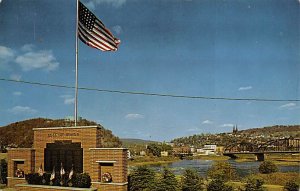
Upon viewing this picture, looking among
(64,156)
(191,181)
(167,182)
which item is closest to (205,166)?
(191,181)

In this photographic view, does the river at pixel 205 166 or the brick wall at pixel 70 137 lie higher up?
the brick wall at pixel 70 137

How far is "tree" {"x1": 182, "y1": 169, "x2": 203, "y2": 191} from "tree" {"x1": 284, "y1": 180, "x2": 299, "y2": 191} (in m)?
1.95

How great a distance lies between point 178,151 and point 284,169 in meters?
2.62

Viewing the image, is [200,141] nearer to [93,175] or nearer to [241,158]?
[241,158]

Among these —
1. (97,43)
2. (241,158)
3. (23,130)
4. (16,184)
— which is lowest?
(16,184)

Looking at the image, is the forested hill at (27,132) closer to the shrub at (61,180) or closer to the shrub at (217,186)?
the shrub at (61,180)

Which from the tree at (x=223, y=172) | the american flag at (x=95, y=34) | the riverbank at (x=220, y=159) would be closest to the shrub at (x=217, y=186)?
the tree at (x=223, y=172)

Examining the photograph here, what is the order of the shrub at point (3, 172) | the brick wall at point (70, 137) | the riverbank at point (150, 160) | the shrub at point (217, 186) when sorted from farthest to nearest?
the shrub at point (3, 172)
the riverbank at point (150, 160)
the brick wall at point (70, 137)
the shrub at point (217, 186)

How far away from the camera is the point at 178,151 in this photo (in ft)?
31.8

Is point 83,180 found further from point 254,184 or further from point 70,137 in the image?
point 254,184

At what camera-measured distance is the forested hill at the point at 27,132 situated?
10523 mm

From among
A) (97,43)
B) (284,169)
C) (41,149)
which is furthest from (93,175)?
(284,169)

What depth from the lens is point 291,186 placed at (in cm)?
845

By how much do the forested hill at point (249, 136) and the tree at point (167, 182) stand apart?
0.97m
